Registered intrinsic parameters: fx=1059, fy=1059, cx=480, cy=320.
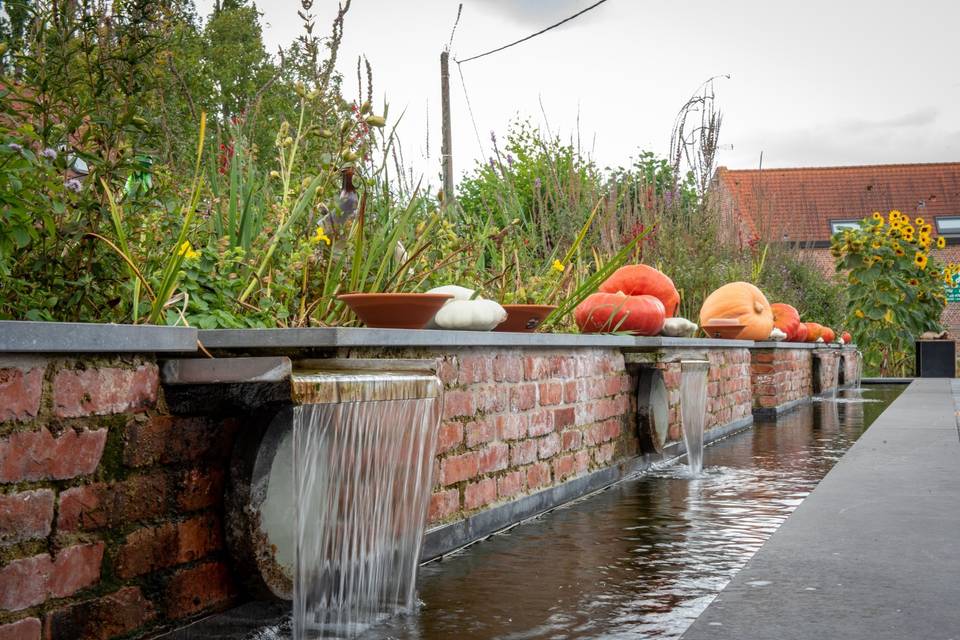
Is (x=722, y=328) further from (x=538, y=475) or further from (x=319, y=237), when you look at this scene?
(x=319, y=237)

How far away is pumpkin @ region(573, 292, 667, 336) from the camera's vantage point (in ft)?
17.0

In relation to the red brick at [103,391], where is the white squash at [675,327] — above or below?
above

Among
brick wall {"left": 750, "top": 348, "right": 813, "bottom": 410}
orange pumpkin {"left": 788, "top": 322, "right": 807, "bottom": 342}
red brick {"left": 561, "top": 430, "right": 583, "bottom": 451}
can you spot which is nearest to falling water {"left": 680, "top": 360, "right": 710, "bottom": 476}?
red brick {"left": 561, "top": 430, "right": 583, "bottom": 451}

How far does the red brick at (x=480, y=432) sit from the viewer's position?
3.44 m

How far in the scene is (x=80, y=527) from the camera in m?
1.98

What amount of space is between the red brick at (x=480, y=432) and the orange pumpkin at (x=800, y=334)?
7710 millimetres

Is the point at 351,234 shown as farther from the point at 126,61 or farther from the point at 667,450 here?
the point at 667,450

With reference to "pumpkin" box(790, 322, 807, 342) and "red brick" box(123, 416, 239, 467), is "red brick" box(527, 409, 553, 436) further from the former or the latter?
"pumpkin" box(790, 322, 807, 342)

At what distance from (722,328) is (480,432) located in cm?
457

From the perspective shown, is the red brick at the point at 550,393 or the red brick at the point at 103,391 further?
the red brick at the point at 550,393

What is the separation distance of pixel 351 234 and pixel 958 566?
2013 mm

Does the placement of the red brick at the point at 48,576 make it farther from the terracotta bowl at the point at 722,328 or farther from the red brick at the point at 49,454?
the terracotta bowl at the point at 722,328

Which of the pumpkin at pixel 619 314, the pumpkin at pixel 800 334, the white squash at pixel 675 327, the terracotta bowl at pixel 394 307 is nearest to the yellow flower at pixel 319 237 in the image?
the terracotta bowl at pixel 394 307

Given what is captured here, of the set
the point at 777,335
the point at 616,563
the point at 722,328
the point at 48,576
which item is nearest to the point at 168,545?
the point at 48,576
